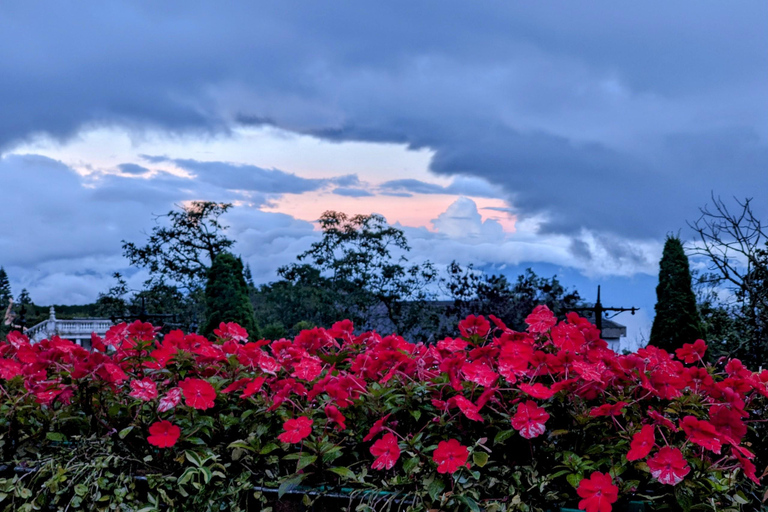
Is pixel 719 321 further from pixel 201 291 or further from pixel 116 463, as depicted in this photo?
pixel 201 291

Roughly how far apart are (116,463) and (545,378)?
1.59 m

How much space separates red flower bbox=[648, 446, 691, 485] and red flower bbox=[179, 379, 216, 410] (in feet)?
4.69

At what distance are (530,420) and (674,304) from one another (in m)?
7.37

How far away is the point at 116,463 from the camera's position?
219 cm

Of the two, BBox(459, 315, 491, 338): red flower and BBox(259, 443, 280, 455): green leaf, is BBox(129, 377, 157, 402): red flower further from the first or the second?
BBox(459, 315, 491, 338): red flower

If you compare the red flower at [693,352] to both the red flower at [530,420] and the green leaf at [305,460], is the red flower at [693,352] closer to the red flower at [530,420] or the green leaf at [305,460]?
the red flower at [530,420]

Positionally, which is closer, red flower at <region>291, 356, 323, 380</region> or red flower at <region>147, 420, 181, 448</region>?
red flower at <region>147, 420, 181, 448</region>

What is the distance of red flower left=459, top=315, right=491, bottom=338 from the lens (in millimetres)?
2418

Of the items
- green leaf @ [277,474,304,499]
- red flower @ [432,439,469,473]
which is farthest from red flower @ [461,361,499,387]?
green leaf @ [277,474,304,499]

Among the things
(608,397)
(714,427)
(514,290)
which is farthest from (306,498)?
(514,290)

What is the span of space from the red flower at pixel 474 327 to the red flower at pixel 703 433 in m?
0.80

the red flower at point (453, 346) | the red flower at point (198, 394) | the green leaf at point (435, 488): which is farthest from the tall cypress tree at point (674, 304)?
the red flower at point (198, 394)

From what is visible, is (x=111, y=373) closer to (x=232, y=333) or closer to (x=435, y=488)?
(x=232, y=333)

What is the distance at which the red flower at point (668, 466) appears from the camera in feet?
5.75
